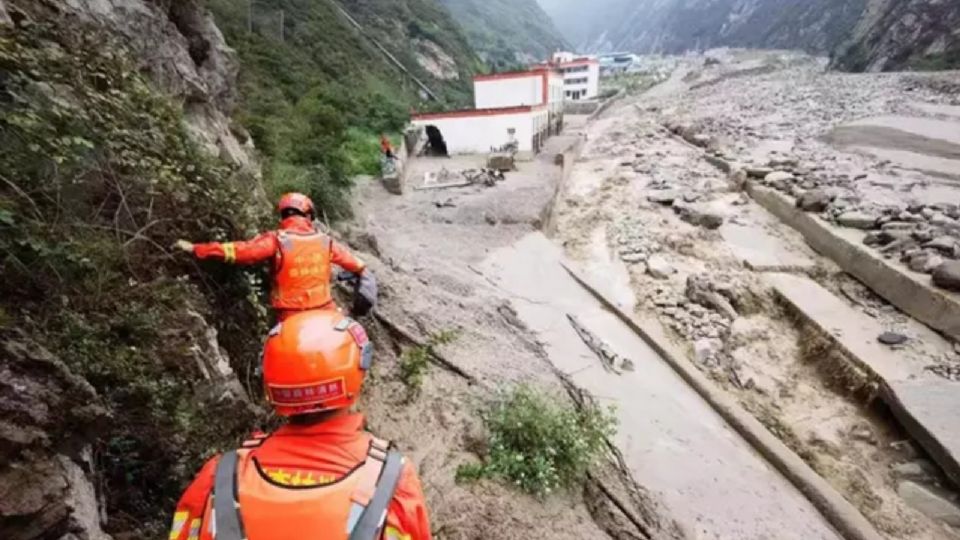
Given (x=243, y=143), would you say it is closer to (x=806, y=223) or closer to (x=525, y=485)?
(x=525, y=485)

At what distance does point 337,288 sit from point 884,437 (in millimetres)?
7696

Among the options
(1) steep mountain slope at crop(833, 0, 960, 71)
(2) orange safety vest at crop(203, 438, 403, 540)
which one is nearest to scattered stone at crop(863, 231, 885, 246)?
(2) orange safety vest at crop(203, 438, 403, 540)

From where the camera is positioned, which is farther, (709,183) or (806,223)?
(709,183)

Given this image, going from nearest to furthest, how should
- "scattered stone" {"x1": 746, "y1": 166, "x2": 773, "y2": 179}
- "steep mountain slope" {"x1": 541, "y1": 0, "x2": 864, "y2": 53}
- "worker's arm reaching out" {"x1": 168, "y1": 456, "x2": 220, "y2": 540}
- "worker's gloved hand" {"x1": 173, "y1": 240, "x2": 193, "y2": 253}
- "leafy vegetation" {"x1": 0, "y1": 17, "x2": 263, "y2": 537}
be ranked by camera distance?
1. "worker's arm reaching out" {"x1": 168, "y1": 456, "x2": 220, "y2": 540}
2. "leafy vegetation" {"x1": 0, "y1": 17, "x2": 263, "y2": 537}
3. "worker's gloved hand" {"x1": 173, "y1": 240, "x2": 193, "y2": 253}
4. "scattered stone" {"x1": 746, "y1": 166, "x2": 773, "y2": 179}
5. "steep mountain slope" {"x1": 541, "y1": 0, "x2": 864, "y2": 53}

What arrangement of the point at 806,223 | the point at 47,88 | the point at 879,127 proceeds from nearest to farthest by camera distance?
the point at 47,88 < the point at 806,223 < the point at 879,127

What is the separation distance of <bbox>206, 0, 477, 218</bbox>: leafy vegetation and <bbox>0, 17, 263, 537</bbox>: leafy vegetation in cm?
381

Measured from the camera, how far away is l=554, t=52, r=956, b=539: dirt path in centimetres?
699

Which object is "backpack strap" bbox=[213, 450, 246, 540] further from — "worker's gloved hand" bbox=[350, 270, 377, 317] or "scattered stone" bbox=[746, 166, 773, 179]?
"scattered stone" bbox=[746, 166, 773, 179]

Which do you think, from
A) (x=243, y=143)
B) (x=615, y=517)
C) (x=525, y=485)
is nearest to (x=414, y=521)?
(x=525, y=485)

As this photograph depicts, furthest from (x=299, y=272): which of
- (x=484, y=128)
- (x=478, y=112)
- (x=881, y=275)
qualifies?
(x=478, y=112)

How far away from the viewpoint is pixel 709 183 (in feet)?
61.0

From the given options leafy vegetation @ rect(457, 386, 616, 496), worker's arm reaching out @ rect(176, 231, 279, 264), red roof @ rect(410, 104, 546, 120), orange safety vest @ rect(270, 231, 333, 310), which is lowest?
red roof @ rect(410, 104, 546, 120)

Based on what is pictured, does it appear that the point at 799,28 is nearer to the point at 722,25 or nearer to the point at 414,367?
the point at 722,25

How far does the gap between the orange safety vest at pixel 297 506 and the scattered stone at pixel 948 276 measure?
37.8 ft
